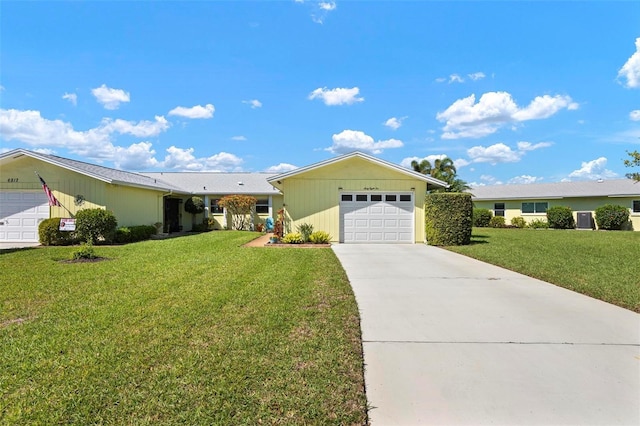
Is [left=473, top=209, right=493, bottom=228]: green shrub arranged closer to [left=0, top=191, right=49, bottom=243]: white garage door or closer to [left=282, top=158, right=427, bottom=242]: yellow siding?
[left=282, top=158, right=427, bottom=242]: yellow siding

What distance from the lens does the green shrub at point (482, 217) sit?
2927 centimetres

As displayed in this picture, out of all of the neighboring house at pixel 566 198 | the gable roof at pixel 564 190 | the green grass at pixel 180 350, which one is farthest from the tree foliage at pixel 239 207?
the neighboring house at pixel 566 198

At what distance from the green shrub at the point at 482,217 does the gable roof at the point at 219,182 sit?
17552 millimetres

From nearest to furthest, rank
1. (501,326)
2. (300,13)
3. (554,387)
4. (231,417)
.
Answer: (231,417) → (554,387) → (501,326) → (300,13)

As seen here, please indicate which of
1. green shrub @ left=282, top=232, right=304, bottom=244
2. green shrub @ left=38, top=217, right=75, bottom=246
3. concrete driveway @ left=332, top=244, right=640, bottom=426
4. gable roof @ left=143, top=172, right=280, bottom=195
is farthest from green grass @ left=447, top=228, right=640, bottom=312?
green shrub @ left=38, top=217, right=75, bottom=246

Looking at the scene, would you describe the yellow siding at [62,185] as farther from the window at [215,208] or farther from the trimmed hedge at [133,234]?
the window at [215,208]

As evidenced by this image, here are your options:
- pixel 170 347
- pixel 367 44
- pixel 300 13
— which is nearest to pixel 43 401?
pixel 170 347

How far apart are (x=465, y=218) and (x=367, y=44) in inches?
338

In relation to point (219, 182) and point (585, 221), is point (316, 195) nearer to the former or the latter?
point (219, 182)

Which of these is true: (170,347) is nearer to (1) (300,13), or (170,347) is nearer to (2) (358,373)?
(2) (358,373)

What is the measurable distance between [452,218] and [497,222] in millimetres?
17903

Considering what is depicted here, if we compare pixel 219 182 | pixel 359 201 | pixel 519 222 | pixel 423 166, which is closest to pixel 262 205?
pixel 219 182

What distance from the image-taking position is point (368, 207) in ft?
49.7

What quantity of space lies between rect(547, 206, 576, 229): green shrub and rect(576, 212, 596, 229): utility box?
367mm
